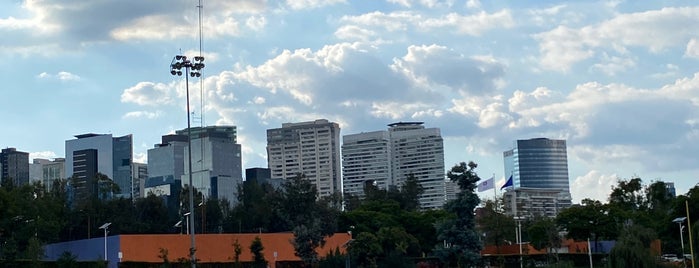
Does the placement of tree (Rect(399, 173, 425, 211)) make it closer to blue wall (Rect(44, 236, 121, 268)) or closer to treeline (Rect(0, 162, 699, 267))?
treeline (Rect(0, 162, 699, 267))

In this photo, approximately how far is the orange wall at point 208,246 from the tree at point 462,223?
984 centimetres

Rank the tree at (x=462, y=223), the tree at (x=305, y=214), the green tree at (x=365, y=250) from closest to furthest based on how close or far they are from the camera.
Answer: the tree at (x=462, y=223) → the green tree at (x=365, y=250) → the tree at (x=305, y=214)

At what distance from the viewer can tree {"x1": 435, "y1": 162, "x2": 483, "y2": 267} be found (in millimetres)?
63688

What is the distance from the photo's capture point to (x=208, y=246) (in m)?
69.4

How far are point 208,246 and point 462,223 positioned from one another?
679 inches

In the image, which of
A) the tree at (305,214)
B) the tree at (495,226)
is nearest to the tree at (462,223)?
the tree at (305,214)

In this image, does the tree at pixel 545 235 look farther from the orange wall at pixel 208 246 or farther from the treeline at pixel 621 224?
the orange wall at pixel 208 246

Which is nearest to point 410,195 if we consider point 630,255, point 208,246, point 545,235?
point 545,235

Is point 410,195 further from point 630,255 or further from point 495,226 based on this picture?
point 630,255

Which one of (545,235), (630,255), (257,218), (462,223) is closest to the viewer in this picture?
(630,255)

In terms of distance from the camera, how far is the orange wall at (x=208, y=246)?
214ft

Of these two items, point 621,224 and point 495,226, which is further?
point 495,226

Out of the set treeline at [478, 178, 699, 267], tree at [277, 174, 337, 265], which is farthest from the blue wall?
treeline at [478, 178, 699, 267]

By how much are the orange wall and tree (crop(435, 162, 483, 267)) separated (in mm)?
9837
